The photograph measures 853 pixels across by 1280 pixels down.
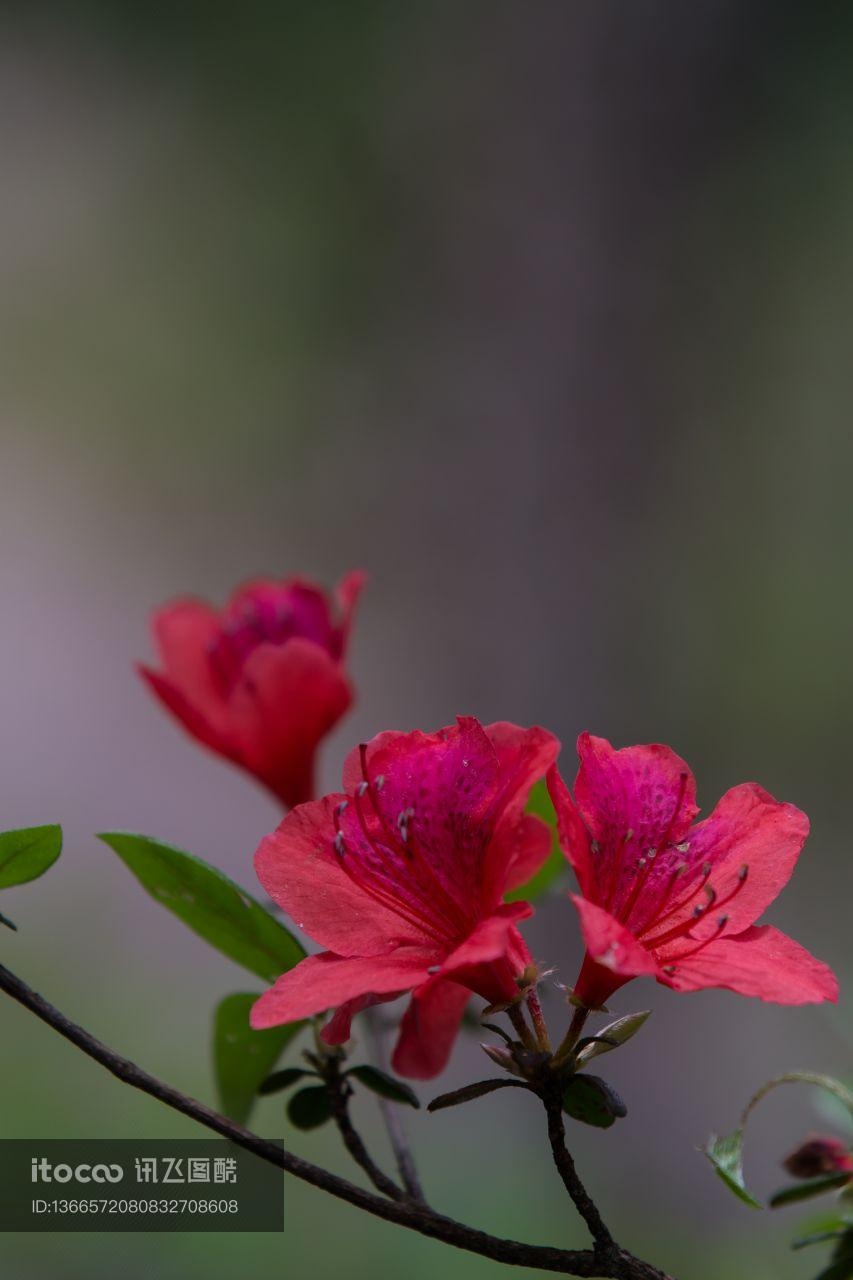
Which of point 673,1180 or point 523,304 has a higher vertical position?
point 523,304

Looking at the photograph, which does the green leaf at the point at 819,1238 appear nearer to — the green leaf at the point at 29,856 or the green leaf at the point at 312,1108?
the green leaf at the point at 312,1108

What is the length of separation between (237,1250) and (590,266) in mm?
2735

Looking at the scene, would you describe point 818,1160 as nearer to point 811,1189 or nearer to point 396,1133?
point 811,1189

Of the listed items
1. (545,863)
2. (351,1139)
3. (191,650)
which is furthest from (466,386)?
(351,1139)

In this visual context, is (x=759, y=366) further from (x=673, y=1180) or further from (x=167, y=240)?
(x=673, y=1180)

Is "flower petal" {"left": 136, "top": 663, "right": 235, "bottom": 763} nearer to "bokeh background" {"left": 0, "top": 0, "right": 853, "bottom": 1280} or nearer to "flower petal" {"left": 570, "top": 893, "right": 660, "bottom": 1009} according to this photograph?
"flower petal" {"left": 570, "top": 893, "right": 660, "bottom": 1009}

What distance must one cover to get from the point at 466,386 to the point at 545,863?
2985 mm

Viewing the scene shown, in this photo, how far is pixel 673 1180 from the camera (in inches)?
79.5

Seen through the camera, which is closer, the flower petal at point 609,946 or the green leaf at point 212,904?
the flower petal at point 609,946

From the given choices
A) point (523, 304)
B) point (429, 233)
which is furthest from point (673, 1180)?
point (429, 233)

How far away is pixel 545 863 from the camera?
2.10ft

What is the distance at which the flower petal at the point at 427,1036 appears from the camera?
48cm

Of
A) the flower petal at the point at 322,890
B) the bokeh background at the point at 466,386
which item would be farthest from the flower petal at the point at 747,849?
the bokeh background at the point at 466,386

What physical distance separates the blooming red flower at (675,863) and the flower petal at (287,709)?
240mm
